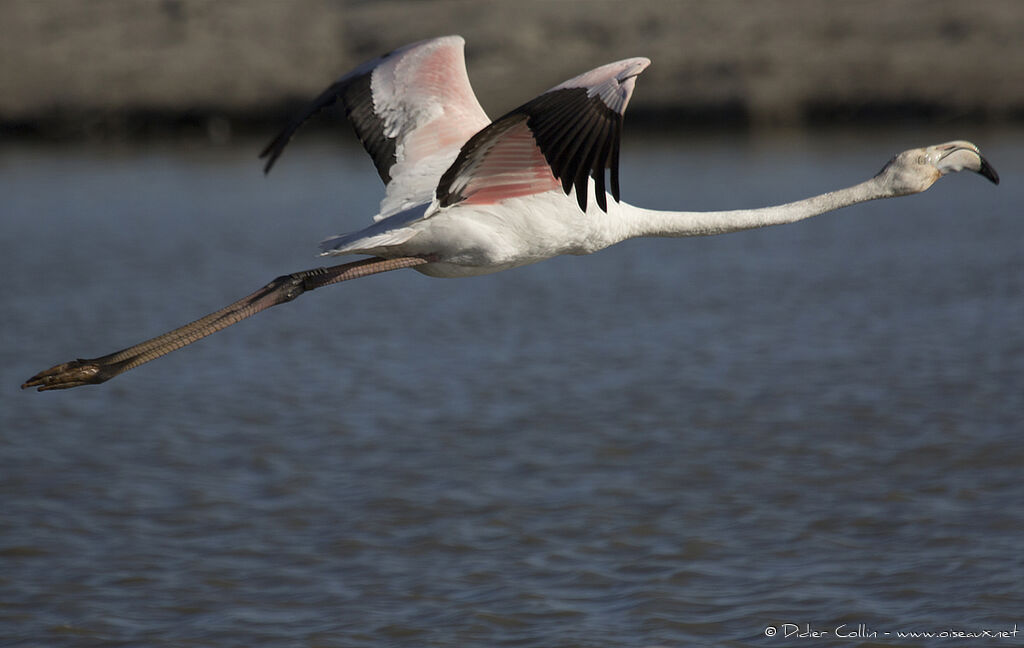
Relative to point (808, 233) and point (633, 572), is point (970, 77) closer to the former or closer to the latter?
point (808, 233)

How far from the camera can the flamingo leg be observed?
21.4 feet

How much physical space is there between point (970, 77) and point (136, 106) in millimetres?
17758

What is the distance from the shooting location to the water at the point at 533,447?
7.73 meters

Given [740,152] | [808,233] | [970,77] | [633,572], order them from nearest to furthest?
[633,572], [808,233], [740,152], [970,77]

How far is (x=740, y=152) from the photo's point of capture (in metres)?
26.1

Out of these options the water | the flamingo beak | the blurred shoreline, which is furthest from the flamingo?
the blurred shoreline

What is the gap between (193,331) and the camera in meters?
6.87

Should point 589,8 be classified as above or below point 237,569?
above

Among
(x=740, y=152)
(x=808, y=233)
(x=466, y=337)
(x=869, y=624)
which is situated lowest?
(x=869, y=624)

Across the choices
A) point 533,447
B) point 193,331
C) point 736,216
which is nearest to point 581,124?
point 736,216

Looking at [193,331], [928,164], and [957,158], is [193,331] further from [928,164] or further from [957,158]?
[957,158]

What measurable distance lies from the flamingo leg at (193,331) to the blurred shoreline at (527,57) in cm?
2148

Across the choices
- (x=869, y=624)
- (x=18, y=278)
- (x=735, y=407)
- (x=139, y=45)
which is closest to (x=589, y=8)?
(x=139, y=45)

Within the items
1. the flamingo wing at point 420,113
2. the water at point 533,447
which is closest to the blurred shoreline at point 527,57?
the water at point 533,447
